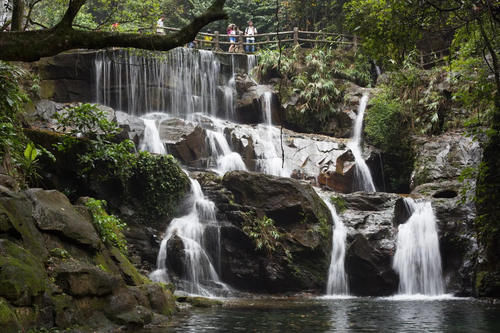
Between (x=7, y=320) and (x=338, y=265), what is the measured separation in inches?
467

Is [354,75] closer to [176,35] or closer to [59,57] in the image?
[59,57]

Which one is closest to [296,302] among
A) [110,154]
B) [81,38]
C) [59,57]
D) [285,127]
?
[110,154]

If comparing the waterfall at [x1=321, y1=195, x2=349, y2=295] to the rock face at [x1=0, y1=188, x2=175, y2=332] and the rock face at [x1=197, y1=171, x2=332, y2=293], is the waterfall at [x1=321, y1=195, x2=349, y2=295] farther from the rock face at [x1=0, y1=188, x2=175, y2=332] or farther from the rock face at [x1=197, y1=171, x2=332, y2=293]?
the rock face at [x1=0, y1=188, x2=175, y2=332]

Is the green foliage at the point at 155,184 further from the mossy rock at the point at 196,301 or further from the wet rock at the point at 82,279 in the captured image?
the wet rock at the point at 82,279

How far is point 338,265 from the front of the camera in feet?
50.0

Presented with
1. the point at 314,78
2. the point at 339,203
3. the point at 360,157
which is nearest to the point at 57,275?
the point at 339,203

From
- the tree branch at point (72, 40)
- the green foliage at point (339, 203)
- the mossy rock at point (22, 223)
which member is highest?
the tree branch at point (72, 40)

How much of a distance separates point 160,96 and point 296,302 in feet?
47.1

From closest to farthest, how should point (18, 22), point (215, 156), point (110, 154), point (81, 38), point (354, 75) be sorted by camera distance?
1. point (81, 38)
2. point (18, 22)
3. point (110, 154)
4. point (215, 156)
5. point (354, 75)

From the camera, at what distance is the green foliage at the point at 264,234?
14406 mm

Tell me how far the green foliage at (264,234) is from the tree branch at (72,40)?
10.5m

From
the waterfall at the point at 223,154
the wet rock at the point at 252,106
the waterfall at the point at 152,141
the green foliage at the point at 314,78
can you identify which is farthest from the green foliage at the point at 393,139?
the waterfall at the point at 152,141

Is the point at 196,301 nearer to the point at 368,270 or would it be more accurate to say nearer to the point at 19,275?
the point at 19,275

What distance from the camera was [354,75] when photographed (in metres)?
27.1
